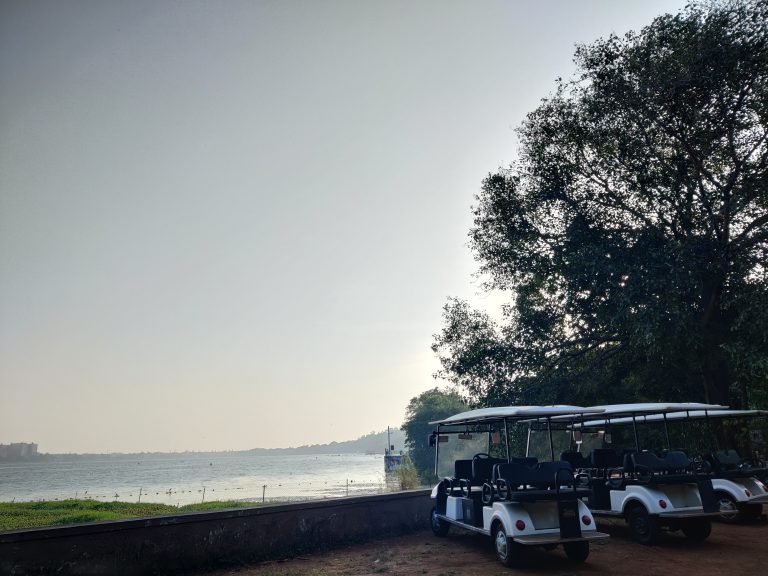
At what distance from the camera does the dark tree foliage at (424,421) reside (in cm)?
7126

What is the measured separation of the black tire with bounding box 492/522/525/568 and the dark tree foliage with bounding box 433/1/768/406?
8.86 meters

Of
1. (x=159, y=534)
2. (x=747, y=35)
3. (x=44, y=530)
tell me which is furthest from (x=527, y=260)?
(x=44, y=530)

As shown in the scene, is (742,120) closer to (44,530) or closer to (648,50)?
(648,50)

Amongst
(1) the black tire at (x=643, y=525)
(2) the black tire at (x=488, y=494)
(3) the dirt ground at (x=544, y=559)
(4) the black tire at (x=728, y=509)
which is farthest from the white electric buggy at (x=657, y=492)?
(2) the black tire at (x=488, y=494)

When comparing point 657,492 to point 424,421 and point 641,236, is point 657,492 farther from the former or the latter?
point 424,421

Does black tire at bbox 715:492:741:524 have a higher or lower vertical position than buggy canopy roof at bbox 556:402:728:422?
lower

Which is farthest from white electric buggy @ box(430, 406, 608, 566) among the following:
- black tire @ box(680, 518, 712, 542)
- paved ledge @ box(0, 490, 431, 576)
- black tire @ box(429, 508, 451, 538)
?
black tire @ box(680, 518, 712, 542)

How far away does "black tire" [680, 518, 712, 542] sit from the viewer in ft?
32.0

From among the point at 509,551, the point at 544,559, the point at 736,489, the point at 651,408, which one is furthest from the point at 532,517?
the point at 736,489

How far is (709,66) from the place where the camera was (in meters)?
15.2

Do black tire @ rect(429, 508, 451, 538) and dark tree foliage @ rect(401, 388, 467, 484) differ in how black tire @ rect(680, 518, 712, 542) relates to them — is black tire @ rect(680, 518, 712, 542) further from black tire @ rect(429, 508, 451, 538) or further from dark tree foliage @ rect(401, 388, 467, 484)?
dark tree foliage @ rect(401, 388, 467, 484)

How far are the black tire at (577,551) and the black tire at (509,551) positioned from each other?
94 cm

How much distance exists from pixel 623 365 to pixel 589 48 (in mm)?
12300

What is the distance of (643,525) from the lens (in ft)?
32.4
